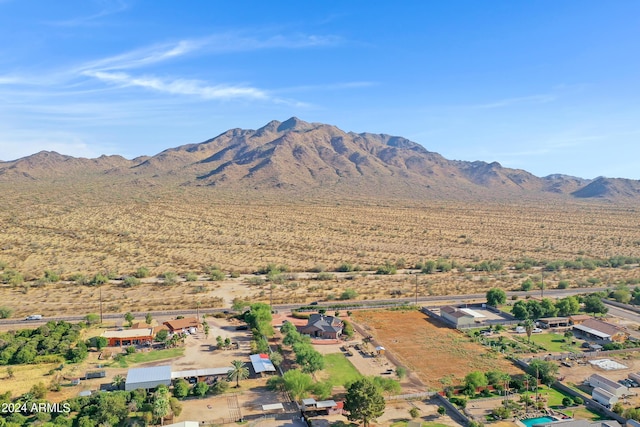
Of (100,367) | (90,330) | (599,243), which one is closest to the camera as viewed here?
(100,367)

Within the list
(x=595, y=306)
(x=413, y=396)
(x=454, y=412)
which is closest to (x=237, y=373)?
(x=413, y=396)

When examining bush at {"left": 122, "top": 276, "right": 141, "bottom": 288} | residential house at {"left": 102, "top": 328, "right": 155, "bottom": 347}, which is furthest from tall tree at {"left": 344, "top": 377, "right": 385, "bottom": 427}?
bush at {"left": 122, "top": 276, "right": 141, "bottom": 288}

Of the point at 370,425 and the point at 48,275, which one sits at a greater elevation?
the point at 48,275

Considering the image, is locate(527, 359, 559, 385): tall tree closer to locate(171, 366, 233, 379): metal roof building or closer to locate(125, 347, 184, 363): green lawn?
locate(171, 366, 233, 379): metal roof building

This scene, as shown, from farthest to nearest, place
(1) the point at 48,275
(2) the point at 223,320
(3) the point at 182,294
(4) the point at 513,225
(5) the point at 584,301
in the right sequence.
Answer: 1. (4) the point at 513,225
2. (1) the point at 48,275
3. (3) the point at 182,294
4. (5) the point at 584,301
5. (2) the point at 223,320

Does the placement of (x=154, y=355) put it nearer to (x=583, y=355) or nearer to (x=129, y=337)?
(x=129, y=337)

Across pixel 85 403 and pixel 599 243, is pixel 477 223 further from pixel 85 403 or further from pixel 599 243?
pixel 85 403

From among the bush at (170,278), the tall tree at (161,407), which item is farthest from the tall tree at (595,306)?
the bush at (170,278)

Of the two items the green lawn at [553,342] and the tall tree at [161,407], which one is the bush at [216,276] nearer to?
the tall tree at [161,407]

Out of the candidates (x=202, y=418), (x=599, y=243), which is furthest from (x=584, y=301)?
(x=599, y=243)
